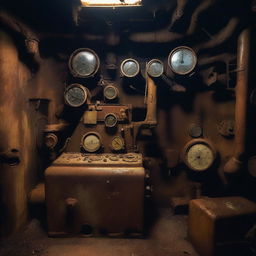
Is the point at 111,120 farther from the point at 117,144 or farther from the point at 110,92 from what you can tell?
the point at 110,92

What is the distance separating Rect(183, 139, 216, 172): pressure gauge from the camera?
4.42m

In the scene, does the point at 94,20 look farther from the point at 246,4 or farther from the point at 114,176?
the point at 114,176

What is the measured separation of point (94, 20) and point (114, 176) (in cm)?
299

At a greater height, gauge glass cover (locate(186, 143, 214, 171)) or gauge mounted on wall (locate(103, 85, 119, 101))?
gauge mounted on wall (locate(103, 85, 119, 101))

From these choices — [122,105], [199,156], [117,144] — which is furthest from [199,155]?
[122,105]

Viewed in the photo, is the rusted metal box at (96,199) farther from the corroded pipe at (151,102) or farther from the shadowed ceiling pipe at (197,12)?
the shadowed ceiling pipe at (197,12)

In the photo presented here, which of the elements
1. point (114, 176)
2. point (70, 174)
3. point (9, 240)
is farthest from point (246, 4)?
point (9, 240)

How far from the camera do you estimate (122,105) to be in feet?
14.6

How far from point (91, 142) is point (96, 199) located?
3.84ft

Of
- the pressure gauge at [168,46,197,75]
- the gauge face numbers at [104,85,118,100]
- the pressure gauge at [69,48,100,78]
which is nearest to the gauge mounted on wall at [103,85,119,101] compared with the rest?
the gauge face numbers at [104,85,118,100]

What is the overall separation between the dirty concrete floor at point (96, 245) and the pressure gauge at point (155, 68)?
2806 mm

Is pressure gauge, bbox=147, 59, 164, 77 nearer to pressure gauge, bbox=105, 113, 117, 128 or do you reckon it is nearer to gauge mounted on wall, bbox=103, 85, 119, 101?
gauge mounted on wall, bbox=103, 85, 119, 101

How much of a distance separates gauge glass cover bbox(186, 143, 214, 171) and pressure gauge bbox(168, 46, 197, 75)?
1.47m

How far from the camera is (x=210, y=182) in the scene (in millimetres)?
4703
